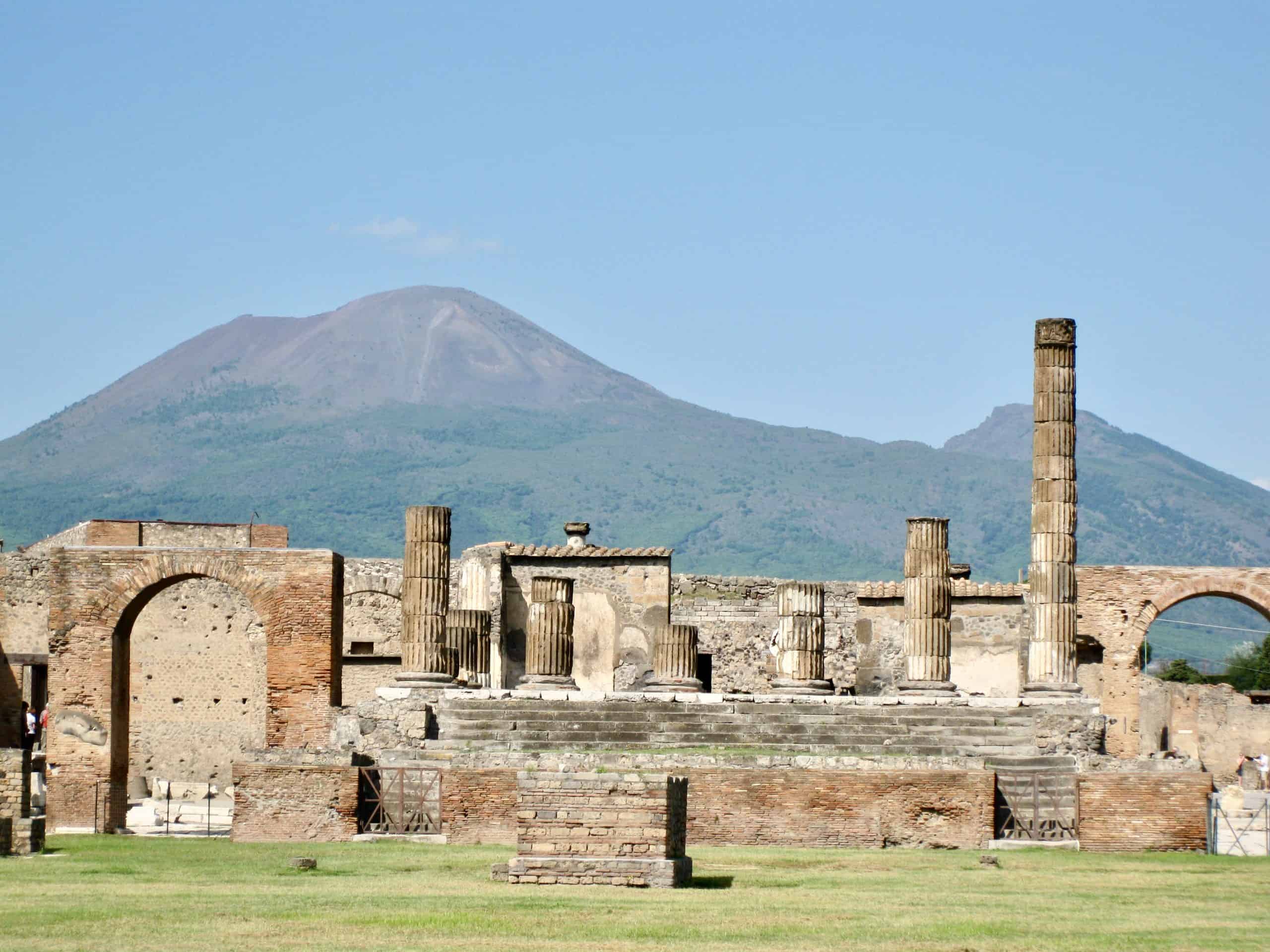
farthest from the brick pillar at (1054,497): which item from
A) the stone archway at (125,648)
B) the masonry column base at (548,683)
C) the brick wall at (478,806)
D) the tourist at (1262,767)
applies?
the brick wall at (478,806)

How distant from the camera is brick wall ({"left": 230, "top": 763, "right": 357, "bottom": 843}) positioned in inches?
942

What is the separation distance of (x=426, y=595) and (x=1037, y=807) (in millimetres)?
11184

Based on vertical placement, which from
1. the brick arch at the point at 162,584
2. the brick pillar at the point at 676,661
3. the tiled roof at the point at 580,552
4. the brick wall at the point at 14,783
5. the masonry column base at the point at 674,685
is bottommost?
the brick wall at the point at 14,783

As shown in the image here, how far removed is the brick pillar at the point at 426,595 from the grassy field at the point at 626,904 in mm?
9417

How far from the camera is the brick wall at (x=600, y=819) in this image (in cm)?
1859

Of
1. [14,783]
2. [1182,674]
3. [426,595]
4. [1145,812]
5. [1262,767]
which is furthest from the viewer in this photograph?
[1182,674]

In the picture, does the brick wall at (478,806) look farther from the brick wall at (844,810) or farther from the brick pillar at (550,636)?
the brick pillar at (550,636)

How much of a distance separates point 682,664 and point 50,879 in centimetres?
1491

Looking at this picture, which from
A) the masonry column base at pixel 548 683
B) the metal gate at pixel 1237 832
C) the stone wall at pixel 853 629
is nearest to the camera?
the metal gate at pixel 1237 832

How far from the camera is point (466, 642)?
33.2 m

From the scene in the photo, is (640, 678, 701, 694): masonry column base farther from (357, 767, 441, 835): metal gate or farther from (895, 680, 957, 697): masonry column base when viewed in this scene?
(357, 767, 441, 835): metal gate

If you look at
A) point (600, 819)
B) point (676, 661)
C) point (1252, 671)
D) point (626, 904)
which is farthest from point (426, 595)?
point (1252, 671)

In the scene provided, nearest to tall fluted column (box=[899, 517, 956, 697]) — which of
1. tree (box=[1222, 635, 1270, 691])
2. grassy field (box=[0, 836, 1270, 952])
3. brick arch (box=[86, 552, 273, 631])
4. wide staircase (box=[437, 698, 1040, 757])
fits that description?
wide staircase (box=[437, 698, 1040, 757])

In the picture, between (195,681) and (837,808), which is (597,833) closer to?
(837,808)
